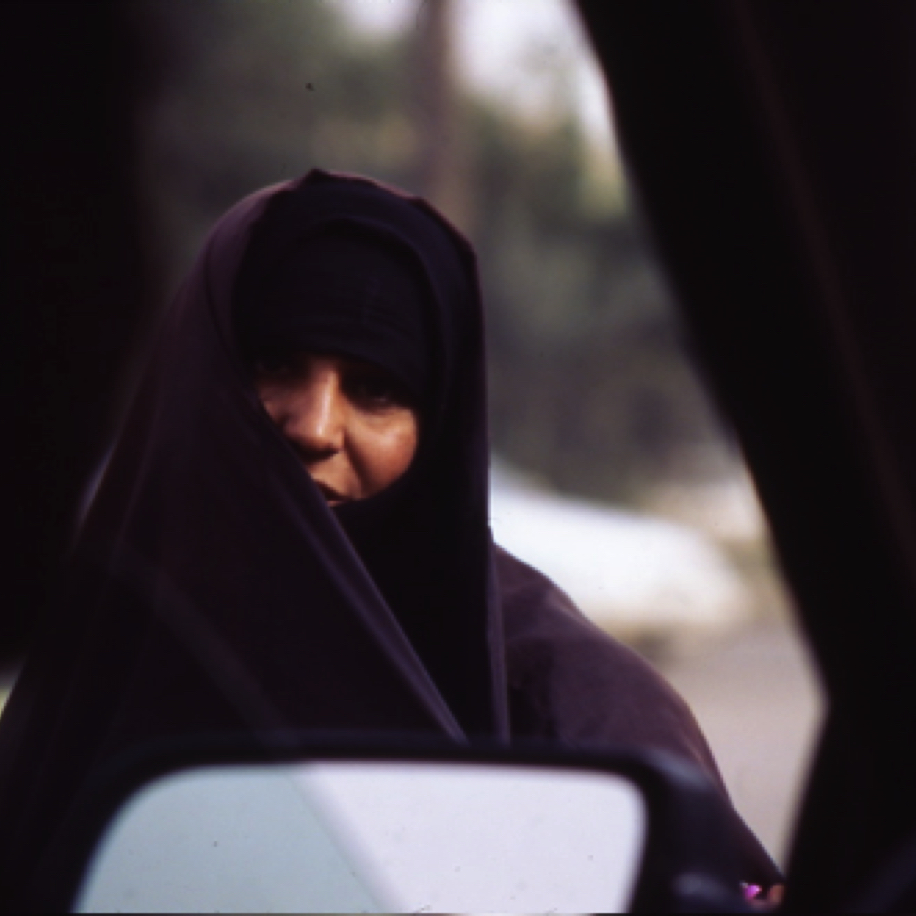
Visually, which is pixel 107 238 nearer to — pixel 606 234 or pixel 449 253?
pixel 449 253

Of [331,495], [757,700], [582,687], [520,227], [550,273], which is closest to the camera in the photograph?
[582,687]

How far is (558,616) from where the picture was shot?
89.7 inches

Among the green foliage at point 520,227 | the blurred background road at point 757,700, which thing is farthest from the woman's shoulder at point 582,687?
the blurred background road at point 757,700

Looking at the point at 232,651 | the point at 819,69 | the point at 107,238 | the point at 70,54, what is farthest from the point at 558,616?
the point at 107,238

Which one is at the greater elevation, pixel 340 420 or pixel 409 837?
pixel 340 420

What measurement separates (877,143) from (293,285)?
3.96 ft

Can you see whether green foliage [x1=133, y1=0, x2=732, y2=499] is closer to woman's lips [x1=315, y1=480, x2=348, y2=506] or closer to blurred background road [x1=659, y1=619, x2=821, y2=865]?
blurred background road [x1=659, y1=619, x2=821, y2=865]

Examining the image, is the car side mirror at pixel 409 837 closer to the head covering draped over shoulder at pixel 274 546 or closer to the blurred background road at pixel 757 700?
the head covering draped over shoulder at pixel 274 546

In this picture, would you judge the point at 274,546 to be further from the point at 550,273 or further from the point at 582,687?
the point at 550,273

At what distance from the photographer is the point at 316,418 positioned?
7.50ft

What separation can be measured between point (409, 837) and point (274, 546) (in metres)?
0.74

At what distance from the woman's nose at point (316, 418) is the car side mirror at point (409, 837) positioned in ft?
3.33

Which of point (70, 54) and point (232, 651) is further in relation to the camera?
point (70, 54)

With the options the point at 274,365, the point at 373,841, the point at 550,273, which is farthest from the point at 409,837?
the point at 550,273
